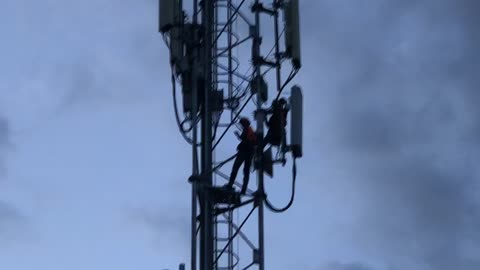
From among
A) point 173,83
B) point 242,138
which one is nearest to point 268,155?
point 242,138

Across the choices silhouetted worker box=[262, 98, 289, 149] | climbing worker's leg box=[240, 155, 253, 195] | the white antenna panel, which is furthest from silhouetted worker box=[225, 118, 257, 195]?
the white antenna panel

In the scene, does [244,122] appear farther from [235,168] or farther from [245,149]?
[235,168]

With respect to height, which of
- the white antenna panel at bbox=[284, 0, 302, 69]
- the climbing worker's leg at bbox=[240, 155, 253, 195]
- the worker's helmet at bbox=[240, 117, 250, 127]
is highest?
the white antenna panel at bbox=[284, 0, 302, 69]

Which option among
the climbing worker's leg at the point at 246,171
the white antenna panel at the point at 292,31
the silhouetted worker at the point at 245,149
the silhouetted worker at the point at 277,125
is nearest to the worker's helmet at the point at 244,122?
the silhouetted worker at the point at 245,149

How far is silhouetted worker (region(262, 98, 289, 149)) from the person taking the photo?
1129 inches

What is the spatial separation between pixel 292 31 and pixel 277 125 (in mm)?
1934

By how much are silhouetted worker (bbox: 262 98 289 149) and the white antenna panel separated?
91cm

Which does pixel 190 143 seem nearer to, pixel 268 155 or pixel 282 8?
pixel 268 155

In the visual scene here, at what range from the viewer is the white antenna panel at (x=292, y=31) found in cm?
2878

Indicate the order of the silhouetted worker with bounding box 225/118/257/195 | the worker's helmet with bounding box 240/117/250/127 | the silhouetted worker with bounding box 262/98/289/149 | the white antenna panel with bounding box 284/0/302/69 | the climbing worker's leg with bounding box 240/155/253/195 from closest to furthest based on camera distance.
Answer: the climbing worker's leg with bounding box 240/155/253/195 < the silhouetted worker with bounding box 225/118/257/195 < the worker's helmet with bounding box 240/117/250/127 < the silhouetted worker with bounding box 262/98/289/149 < the white antenna panel with bounding box 284/0/302/69

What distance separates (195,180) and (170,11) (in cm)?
355

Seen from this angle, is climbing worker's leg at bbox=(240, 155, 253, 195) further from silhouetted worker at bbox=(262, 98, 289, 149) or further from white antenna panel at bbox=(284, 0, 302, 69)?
Answer: white antenna panel at bbox=(284, 0, 302, 69)

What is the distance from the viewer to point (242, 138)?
2847 centimetres

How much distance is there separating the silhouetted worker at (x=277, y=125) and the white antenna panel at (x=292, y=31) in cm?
91
